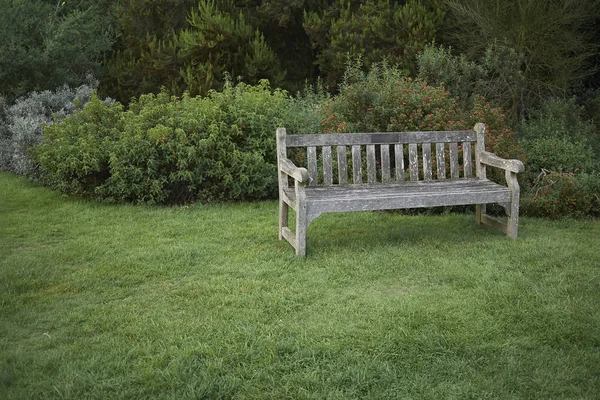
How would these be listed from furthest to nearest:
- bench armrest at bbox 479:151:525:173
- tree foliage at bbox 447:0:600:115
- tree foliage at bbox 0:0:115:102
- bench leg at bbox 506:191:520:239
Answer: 1. tree foliage at bbox 0:0:115:102
2. tree foliage at bbox 447:0:600:115
3. bench leg at bbox 506:191:520:239
4. bench armrest at bbox 479:151:525:173

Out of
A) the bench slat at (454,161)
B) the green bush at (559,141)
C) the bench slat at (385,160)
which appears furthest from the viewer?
the green bush at (559,141)

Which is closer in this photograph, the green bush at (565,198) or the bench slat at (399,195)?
the bench slat at (399,195)

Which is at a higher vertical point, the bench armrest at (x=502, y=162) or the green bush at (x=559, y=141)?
the bench armrest at (x=502, y=162)

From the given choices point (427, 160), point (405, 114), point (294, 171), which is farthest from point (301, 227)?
point (405, 114)

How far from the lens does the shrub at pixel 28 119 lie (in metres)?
10.6

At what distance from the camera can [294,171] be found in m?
5.65

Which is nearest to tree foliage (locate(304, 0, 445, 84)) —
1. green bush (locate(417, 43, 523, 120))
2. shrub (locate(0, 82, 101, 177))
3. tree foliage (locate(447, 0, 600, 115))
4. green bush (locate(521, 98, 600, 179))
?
tree foliage (locate(447, 0, 600, 115))

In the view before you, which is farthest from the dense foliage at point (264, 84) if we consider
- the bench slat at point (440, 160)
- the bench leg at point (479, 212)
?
the bench slat at point (440, 160)

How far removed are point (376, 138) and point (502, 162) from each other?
1362 mm

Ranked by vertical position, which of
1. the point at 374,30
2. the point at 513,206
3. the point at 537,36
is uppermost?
the point at 374,30

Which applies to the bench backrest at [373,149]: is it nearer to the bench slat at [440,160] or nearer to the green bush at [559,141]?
the bench slat at [440,160]

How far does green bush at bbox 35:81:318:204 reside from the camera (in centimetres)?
819

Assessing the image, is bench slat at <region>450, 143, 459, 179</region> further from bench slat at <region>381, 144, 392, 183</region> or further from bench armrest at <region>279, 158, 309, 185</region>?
bench armrest at <region>279, 158, 309, 185</region>

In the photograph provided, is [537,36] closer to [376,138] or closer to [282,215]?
[376,138]
